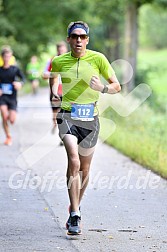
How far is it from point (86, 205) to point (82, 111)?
7.05ft

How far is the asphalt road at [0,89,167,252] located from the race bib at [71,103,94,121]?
3.81 feet

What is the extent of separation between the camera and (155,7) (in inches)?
1136

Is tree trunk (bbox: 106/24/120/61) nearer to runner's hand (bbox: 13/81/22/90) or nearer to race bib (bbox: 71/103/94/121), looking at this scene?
runner's hand (bbox: 13/81/22/90)

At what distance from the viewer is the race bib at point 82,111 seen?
8195 mm

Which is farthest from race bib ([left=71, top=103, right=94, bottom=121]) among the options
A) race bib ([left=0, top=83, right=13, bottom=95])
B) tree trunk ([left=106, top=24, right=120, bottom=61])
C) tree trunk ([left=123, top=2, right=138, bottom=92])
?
tree trunk ([left=106, top=24, right=120, bottom=61])

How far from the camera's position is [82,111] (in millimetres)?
8195

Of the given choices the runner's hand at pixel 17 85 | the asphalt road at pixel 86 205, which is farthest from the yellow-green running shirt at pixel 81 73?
the runner's hand at pixel 17 85

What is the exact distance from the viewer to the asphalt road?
7.79m

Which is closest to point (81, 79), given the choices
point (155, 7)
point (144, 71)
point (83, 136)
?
point (83, 136)

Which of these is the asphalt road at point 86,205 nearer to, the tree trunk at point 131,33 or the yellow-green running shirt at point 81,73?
the yellow-green running shirt at point 81,73

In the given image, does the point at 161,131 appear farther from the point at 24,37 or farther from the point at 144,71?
the point at 24,37

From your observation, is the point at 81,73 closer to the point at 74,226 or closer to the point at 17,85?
the point at 74,226

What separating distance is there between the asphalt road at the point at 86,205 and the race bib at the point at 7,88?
1.53 metres

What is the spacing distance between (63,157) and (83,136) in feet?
21.8
